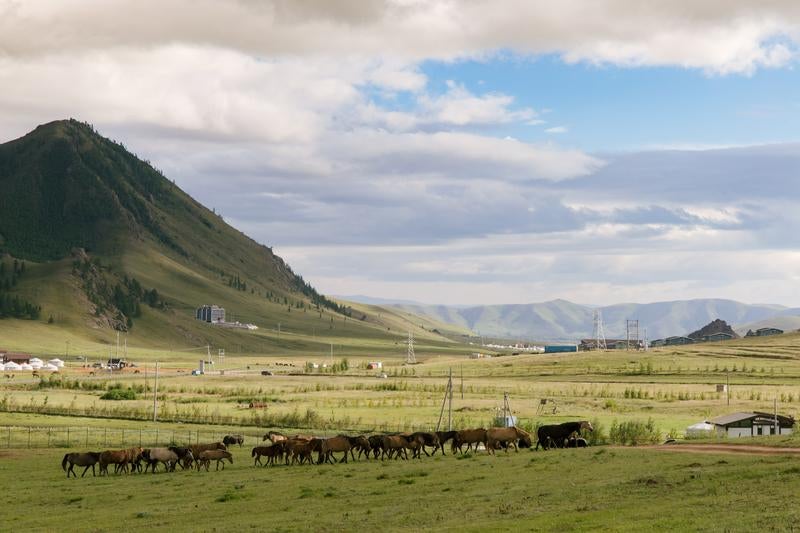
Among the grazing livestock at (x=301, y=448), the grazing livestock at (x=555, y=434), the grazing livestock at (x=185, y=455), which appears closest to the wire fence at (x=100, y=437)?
the grazing livestock at (x=185, y=455)

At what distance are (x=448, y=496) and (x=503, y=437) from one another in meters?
20.5

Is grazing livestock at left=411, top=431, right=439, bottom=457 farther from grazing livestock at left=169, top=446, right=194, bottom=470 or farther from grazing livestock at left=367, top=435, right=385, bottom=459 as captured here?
grazing livestock at left=169, top=446, right=194, bottom=470

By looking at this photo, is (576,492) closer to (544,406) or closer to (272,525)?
(272,525)

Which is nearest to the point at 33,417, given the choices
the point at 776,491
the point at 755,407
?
the point at 755,407

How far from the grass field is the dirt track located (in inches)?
83.7

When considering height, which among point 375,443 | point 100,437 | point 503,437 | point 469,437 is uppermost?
point 503,437

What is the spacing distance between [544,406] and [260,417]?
33.3 meters

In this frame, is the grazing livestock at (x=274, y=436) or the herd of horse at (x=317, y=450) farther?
the grazing livestock at (x=274, y=436)

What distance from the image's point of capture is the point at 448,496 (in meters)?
42.5

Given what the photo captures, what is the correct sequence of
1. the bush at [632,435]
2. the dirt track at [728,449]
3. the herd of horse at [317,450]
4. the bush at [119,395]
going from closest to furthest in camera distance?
1. the dirt track at [728,449]
2. the herd of horse at [317,450]
3. the bush at [632,435]
4. the bush at [119,395]

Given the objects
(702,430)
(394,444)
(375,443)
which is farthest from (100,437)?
(702,430)

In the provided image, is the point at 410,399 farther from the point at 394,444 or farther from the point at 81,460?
the point at 81,460

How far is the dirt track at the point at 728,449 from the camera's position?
49.4m

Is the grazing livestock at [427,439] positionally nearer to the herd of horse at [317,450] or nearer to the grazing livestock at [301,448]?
the herd of horse at [317,450]
